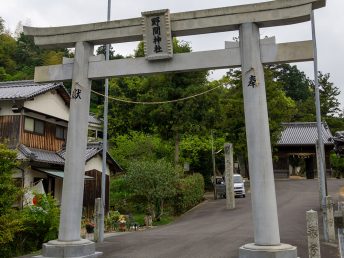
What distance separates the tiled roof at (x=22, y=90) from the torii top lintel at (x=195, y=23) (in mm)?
9992

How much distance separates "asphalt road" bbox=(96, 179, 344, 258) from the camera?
13.0m

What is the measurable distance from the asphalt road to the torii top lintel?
6778 mm

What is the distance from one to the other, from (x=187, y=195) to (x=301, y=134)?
26441 millimetres

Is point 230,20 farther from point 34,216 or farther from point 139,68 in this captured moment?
point 34,216

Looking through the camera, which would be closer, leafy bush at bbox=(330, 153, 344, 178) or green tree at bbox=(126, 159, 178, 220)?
green tree at bbox=(126, 159, 178, 220)

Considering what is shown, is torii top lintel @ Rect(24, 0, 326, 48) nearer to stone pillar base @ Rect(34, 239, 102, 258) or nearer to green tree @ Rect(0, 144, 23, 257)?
green tree @ Rect(0, 144, 23, 257)

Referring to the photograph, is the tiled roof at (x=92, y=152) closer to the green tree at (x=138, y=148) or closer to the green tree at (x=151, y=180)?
the green tree at (x=151, y=180)

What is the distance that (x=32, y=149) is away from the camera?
22.9 m

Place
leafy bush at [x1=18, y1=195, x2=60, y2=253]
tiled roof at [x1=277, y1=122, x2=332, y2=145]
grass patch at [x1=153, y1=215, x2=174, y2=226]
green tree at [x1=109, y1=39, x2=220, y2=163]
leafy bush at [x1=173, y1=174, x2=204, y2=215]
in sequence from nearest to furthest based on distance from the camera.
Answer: leafy bush at [x1=18, y1=195, x2=60, y2=253] < grass patch at [x1=153, y1=215, x2=174, y2=226] < leafy bush at [x1=173, y1=174, x2=204, y2=215] < green tree at [x1=109, y1=39, x2=220, y2=163] < tiled roof at [x1=277, y1=122, x2=332, y2=145]

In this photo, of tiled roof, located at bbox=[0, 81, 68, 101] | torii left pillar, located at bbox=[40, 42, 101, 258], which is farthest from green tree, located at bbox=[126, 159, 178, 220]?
torii left pillar, located at bbox=[40, 42, 101, 258]

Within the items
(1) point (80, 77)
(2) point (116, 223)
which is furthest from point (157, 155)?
(1) point (80, 77)

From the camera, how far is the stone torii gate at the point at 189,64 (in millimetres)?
10352

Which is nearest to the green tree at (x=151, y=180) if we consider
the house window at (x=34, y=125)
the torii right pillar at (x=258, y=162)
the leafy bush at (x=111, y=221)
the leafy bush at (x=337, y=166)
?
the leafy bush at (x=111, y=221)

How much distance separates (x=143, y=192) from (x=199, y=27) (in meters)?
15.9
